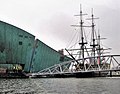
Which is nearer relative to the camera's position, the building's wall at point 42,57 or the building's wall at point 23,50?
the building's wall at point 23,50

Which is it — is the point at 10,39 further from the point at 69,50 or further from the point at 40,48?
the point at 69,50

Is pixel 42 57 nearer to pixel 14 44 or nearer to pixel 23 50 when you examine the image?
pixel 23 50

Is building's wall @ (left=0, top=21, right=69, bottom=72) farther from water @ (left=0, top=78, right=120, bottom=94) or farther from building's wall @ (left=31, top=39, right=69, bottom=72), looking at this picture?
water @ (left=0, top=78, right=120, bottom=94)

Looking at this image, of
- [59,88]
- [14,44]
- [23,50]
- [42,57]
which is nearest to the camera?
[59,88]

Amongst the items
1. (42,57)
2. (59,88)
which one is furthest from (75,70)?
(59,88)

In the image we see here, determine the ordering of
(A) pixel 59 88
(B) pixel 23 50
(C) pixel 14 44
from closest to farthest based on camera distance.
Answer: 1. (A) pixel 59 88
2. (C) pixel 14 44
3. (B) pixel 23 50

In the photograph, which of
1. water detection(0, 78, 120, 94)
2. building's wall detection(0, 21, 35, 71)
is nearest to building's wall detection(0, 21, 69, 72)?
building's wall detection(0, 21, 35, 71)

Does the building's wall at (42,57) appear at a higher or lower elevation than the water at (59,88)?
higher

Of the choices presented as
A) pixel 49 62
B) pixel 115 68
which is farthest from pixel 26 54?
pixel 115 68

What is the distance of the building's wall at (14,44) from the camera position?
133125mm

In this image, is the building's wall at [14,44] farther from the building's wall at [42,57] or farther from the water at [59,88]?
the water at [59,88]

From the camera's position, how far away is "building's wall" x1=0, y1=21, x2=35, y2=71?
437 feet

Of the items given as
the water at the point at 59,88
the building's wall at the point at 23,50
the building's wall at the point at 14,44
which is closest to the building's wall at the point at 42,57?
the building's wall at the point at 23,50

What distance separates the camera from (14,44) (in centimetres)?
13562
